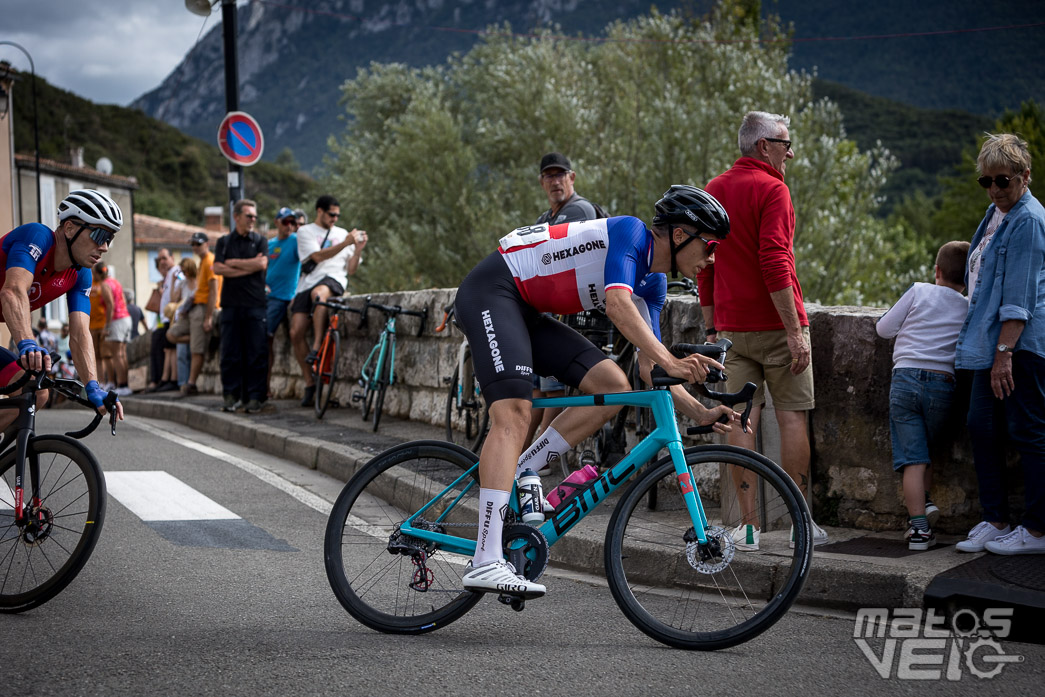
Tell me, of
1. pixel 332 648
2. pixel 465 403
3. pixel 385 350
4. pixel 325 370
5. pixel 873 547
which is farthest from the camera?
pixel 325 370

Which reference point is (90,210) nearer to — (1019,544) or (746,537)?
(746,537)

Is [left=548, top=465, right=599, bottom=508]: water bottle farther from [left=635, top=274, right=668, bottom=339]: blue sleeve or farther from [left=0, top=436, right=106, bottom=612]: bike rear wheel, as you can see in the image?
[left=0, top=436, right=106, bottom=612]: bike rear wheel

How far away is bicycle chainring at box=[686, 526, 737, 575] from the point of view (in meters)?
3.78

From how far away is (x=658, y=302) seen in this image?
4.30 meters

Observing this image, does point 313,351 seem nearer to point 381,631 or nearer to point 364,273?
point 381,631

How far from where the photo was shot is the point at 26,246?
14.8ft

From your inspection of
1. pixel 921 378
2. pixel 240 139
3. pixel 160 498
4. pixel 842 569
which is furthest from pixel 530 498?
pixel 240 139

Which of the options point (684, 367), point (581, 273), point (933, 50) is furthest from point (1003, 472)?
point (933, 50)

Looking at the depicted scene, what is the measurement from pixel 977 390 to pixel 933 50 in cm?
11117

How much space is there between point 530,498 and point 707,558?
70cm

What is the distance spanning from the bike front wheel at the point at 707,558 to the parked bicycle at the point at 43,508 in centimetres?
217

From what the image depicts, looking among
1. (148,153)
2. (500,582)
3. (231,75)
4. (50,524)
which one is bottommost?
(500,582)

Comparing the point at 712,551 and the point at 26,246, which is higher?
the point at 26,246

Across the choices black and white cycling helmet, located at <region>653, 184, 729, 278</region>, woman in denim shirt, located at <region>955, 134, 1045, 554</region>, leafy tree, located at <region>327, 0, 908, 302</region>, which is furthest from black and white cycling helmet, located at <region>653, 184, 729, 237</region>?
leafy tree, located at <region>327, 0, 908, 302</region>
